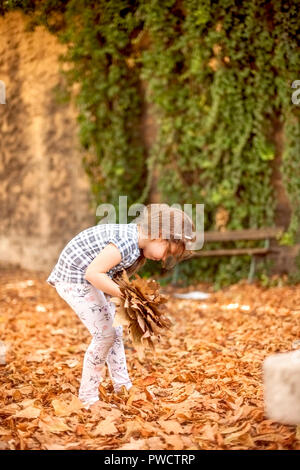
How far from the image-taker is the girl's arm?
2930 mm

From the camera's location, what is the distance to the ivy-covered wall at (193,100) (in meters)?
6.91

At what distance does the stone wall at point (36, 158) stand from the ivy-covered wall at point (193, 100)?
36 cm

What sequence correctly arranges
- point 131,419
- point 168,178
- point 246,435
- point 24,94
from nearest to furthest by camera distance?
1. point 246,435
2. point 131,419
3. point 168,178
4. point 24,94

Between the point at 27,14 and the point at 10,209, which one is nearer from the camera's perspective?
the point at 27,14

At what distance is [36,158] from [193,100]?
9.35 feet

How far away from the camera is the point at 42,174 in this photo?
8.52 metres

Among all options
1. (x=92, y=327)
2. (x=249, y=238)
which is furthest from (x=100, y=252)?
(x=249, y=238)

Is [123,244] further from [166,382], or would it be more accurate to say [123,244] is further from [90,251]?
[166,382]

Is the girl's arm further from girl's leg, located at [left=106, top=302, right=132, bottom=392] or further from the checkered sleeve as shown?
girl's leg, located at [left=106, top=302, right=132, bottom=392]

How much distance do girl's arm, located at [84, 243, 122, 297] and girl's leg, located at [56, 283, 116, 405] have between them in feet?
0.79

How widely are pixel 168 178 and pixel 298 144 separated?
189 cm

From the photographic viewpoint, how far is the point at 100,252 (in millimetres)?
3027
